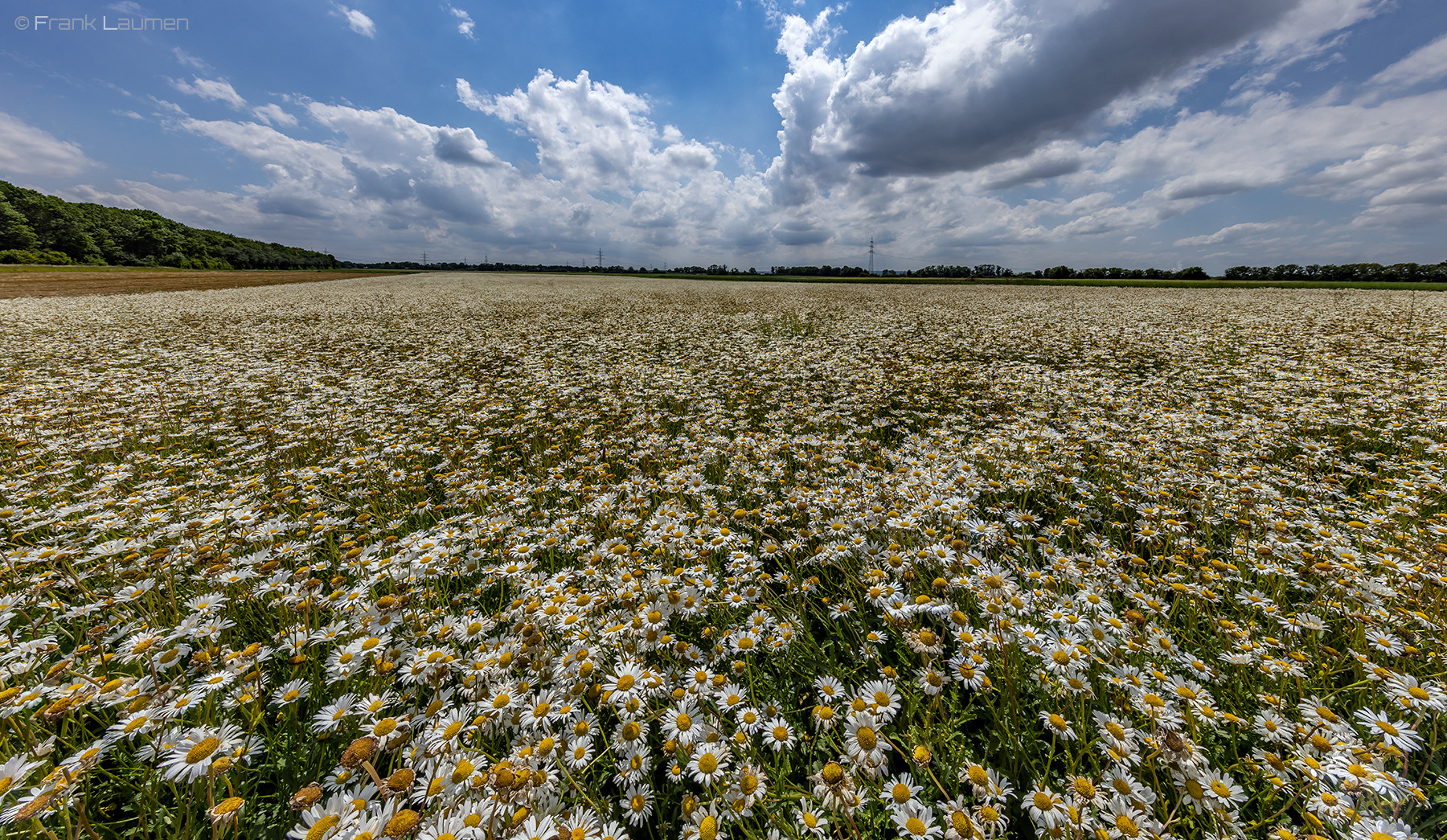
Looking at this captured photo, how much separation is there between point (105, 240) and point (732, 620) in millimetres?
141641

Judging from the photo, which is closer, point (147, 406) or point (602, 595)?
point (602, 595)

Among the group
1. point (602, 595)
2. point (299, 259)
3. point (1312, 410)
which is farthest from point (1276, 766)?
point (299, 259)

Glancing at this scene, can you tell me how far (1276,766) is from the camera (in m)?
1.86

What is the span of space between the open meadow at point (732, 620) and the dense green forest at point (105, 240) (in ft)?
360

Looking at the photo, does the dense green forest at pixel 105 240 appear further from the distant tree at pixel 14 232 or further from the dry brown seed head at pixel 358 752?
the dry brown seed head at pixel 358 752

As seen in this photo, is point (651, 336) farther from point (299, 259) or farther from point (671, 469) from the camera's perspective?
point (299, 259)

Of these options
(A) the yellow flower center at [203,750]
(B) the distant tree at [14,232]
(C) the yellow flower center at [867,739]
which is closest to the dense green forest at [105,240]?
(B) the distant tree at [14,232]

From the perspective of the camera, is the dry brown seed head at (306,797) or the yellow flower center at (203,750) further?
the yellow flower center at (203,750)

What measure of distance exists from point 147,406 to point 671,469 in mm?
8523

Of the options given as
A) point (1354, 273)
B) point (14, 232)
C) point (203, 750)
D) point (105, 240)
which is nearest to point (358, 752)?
point (203, 750)

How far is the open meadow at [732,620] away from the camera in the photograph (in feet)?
6.13

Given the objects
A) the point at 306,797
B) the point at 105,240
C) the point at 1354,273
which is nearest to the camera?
the point at 306,797

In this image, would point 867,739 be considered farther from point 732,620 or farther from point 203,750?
point 203,750

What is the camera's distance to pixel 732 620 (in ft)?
9.86
